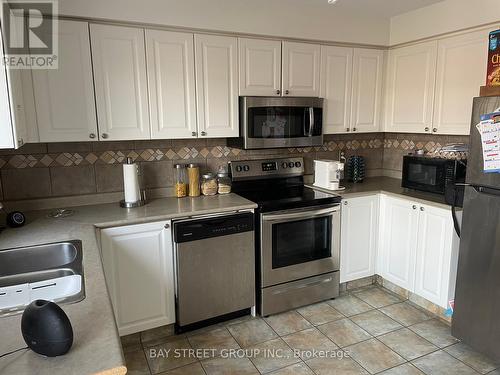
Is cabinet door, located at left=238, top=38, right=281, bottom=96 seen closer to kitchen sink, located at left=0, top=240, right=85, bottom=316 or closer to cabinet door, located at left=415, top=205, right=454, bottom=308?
cabinet door, located at left=415, top=205, right=454, bottom=308

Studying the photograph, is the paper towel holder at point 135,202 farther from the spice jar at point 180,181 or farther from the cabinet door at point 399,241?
the cabinet door at point 399,241

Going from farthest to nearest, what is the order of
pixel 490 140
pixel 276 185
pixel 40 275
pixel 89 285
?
pixel 276 185
pixel 490 140
pixel 40 275
pixel 89 285

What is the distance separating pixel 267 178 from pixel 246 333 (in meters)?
1.29

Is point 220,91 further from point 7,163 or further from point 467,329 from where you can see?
point 467,329

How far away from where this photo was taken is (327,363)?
2275mm

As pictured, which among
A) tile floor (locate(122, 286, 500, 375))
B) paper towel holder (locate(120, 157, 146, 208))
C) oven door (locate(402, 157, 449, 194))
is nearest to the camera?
tile floor (locate(122, 286, 500, 375))

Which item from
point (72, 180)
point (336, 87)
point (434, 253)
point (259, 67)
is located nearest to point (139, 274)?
point (72, 180)

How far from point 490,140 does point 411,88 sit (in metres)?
1.28

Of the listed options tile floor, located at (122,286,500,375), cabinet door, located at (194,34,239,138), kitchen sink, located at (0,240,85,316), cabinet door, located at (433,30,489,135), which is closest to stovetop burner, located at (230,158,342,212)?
cabinet door, located at (194,34,239,138)

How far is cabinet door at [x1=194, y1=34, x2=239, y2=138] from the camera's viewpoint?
2.64 metres

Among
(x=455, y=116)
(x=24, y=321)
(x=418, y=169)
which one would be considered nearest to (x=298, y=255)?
(x=418, y=169)

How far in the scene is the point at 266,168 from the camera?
3.23 metres

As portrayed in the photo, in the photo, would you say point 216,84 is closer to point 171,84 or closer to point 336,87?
point 171,84

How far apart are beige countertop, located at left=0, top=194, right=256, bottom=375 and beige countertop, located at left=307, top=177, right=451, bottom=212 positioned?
37.0 inches
